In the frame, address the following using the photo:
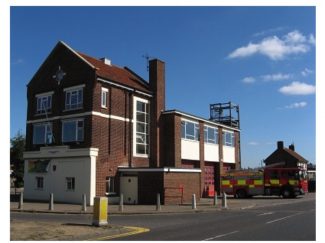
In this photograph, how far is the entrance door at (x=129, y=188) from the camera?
32.4 metres

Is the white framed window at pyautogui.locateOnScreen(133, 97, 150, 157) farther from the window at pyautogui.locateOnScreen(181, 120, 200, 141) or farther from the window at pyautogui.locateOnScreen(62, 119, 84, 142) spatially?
the window at pyautogui.locateOnScreen(62, 119, 84, 142)

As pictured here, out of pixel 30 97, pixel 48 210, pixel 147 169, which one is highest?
pixel 30 97

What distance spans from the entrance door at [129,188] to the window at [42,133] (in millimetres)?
7103

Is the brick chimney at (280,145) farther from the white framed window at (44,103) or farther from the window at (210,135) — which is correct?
the white framed window at (44,103)

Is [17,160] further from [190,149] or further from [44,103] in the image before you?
[190,149]

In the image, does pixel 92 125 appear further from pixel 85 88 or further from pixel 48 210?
pixel 48 210

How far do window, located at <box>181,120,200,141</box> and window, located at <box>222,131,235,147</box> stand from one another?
256 inches

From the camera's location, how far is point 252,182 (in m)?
39.7

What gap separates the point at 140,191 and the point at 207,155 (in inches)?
508

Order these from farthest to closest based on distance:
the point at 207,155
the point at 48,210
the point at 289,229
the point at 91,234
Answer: the point at 207,155 < the point at 48,210 < the point at 289,229 < the point at 91,234

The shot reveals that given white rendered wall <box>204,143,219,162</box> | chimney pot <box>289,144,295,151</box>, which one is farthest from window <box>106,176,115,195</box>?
chimney pot <box>289,144,295,151</box>

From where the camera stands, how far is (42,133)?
36375 mm

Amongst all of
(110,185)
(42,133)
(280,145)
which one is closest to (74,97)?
(42,133)
